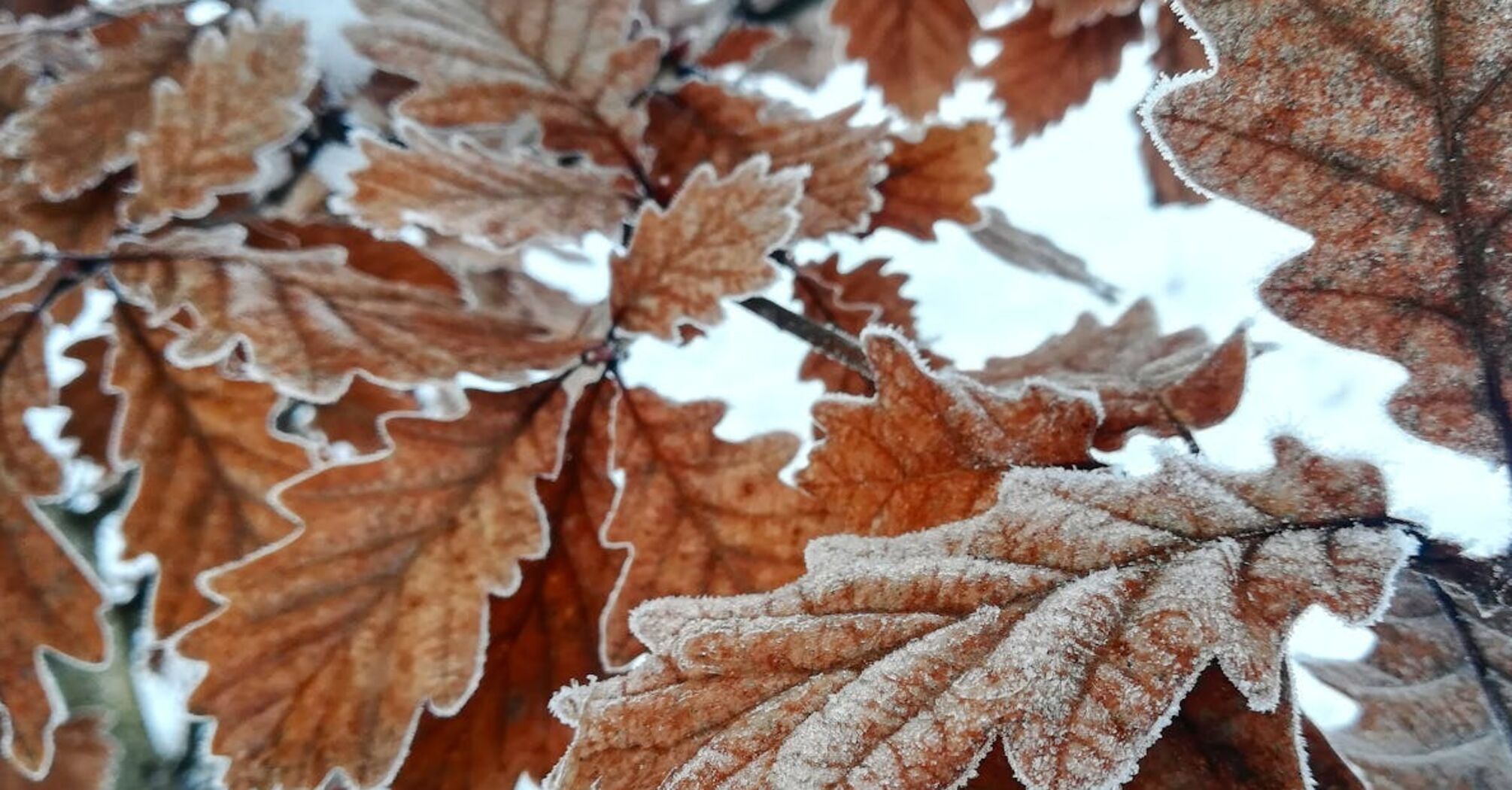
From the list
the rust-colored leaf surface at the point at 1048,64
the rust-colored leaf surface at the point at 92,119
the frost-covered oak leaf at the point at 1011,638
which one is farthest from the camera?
the rust-colored leaf surface at the point at 1048,64

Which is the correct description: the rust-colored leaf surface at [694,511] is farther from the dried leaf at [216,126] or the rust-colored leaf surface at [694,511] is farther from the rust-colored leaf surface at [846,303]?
the dried leaf at [216,126]

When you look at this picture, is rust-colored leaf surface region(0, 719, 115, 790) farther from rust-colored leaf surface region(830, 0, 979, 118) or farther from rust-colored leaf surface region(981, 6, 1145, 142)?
rust-colored leaf surface region(981, 6, 1145, 142)

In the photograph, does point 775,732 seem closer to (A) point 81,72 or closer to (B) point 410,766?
(B) point 410,766

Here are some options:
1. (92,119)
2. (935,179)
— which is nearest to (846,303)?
(935,179)

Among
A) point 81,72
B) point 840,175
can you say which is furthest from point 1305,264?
point 81,72

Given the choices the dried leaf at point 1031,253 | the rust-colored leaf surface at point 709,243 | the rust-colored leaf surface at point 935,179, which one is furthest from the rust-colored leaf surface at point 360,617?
the dried leaf at point 1031,253

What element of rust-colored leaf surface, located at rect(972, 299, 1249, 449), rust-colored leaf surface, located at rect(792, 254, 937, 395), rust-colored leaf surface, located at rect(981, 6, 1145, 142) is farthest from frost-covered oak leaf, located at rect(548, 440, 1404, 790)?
rust-colored leaf surface, located at rect(981, 6, 1145, 142)
